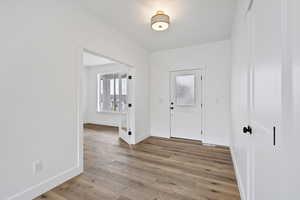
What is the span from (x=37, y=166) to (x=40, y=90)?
93 centimetres

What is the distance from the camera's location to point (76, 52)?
2088 millimetres

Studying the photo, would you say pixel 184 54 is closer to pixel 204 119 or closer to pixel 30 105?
pixel 204 119

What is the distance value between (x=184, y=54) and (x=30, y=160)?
3.82 metres

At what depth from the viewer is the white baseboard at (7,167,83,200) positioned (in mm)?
1535

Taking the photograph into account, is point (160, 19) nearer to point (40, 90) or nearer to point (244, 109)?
point (244, 109)

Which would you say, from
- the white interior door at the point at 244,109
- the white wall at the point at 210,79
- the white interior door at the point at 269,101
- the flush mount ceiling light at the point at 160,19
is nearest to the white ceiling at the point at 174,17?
the flush mount ceiling light at the point at 160,19

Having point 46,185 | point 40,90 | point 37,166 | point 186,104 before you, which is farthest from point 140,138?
point 40,90

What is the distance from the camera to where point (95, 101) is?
20.3 feet

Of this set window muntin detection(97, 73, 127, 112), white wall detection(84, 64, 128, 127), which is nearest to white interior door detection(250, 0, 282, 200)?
window muntin detection(97, 73, 127, 112)

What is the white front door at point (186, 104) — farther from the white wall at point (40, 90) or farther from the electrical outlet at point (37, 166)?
the electrical outlet at point (37, 166)

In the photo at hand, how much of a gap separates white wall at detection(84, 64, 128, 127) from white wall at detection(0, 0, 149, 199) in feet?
11.9

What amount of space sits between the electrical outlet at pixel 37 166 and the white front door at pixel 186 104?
10.2ft

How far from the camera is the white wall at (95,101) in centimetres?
582

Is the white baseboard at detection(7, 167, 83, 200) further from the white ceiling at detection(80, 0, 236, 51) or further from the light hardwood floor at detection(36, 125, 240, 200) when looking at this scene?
the white ceiling at detection(80, 0, 236, 51)
